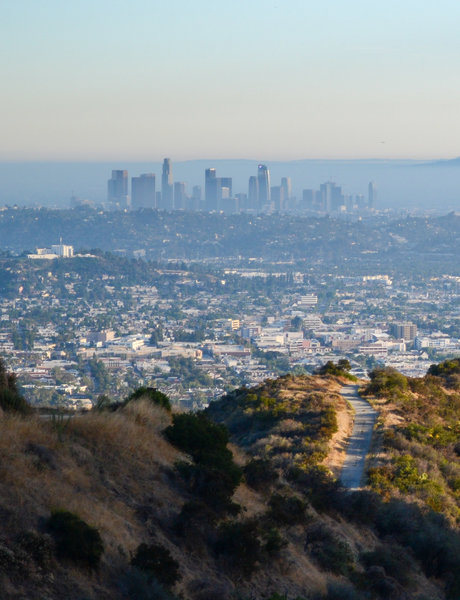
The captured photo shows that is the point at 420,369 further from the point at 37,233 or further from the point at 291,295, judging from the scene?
the point at 37,233

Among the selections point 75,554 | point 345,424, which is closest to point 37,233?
point 345,424

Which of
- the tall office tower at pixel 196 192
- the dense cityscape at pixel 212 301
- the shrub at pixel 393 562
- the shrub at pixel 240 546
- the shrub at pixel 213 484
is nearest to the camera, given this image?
the shrub at pixel 240 546

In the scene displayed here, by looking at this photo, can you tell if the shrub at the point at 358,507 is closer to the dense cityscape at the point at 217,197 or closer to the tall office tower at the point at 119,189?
the dense cityscape at the point at 217,197

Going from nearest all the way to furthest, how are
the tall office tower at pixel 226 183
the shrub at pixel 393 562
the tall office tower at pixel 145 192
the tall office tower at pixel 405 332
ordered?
1. the shrub at pixel 393 562
2. the tall office tower at pixel 405 332
3. the tall office tower at pixel 145 192
4. the tall office tower at pixel 226 183

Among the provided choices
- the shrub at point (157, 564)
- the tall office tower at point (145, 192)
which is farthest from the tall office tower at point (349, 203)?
the shrub at point (157, 564)

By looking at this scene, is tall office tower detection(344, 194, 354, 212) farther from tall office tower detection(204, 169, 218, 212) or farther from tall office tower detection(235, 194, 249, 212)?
tall office tower detection(204, 169, 218, 212)

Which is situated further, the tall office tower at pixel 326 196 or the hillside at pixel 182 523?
the tall office tower at pixel 326 196
